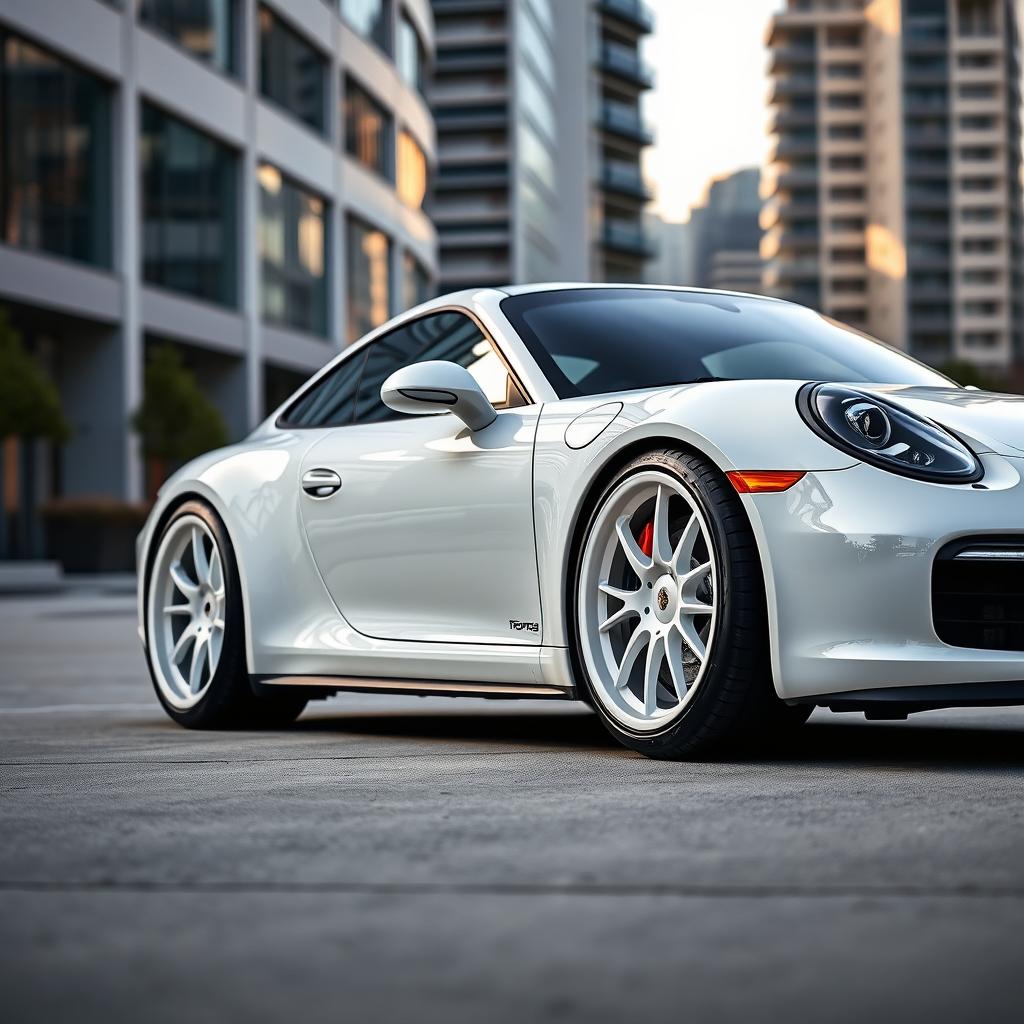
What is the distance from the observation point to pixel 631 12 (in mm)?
106812

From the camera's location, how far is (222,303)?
1422 inches

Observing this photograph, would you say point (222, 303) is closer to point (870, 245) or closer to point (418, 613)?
point (418, 613)

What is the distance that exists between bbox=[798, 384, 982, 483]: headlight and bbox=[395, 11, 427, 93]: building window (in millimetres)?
44406

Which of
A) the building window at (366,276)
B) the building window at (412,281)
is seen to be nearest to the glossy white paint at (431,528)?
the building window at (366,276)

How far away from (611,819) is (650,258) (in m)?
108

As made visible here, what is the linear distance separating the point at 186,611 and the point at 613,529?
2.22 m

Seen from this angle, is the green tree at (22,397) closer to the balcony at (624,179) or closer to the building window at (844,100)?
the balcony at (624,179)

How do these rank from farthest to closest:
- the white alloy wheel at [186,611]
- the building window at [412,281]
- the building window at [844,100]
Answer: the building window at [844,100]
the building window at [412,281]
the white alloy wheel at [186,611]

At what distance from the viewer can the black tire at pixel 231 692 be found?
5945mm

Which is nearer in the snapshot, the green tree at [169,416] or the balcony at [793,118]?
the green tree at [169,416]

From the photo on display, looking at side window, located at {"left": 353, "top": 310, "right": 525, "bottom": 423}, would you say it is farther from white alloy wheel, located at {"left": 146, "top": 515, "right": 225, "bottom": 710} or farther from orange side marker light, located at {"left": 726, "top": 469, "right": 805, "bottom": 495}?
orange side marker light, located at {"left": 726, "top": 469, "right": 805, "bottom": 495}

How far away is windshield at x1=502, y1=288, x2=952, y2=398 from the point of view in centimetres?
504

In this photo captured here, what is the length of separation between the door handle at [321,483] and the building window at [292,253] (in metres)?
32.5

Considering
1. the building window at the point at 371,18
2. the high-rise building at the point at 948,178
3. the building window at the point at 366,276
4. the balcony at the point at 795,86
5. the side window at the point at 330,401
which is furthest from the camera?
the balcony at the point at 795,86
